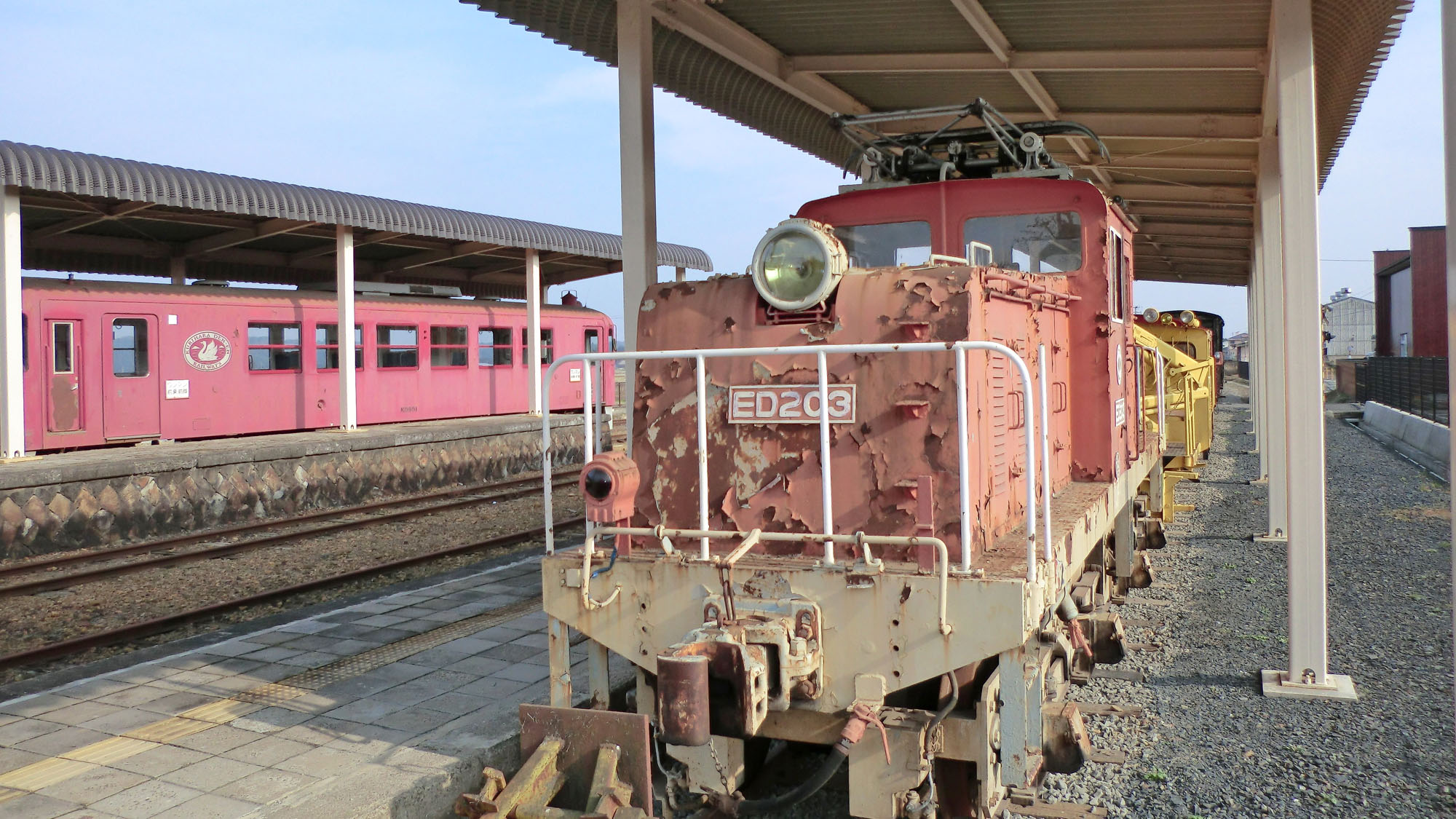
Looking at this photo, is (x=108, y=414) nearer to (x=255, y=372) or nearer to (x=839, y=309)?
(x=255, y=372)

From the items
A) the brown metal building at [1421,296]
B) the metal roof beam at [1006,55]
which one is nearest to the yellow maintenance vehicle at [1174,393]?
the metal roof beam at [1006,55]

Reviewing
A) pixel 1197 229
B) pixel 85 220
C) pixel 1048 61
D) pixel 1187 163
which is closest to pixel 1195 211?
pixel 1197 229

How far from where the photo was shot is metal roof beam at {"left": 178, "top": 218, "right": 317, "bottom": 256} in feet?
54.6

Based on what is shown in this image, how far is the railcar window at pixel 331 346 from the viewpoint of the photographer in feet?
58.2

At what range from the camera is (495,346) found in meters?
20.8

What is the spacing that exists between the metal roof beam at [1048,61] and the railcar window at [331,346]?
1171cm

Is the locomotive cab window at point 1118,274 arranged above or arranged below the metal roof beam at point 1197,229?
below

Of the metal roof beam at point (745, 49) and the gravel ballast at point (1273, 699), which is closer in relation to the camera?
the gravel ballast at point (1273, 699)

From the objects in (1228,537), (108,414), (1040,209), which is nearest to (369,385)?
(108,414)

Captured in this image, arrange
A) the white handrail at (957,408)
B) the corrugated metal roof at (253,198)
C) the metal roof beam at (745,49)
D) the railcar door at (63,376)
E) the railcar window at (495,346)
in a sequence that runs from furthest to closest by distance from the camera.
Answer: the railcar window at (495,346) < the railcar door at (63,376) < the corrugated metal roof at (253,198) < the metal roof beam at (745,49) < the white handrail at (957,408)

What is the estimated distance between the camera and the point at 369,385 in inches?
731

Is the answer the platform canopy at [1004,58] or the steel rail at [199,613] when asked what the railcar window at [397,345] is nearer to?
the steel rail at [199,613]

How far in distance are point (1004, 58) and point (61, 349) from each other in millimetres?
13425

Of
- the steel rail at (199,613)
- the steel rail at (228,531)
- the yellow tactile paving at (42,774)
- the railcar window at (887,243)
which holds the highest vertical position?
the railcar window at (887,243)
